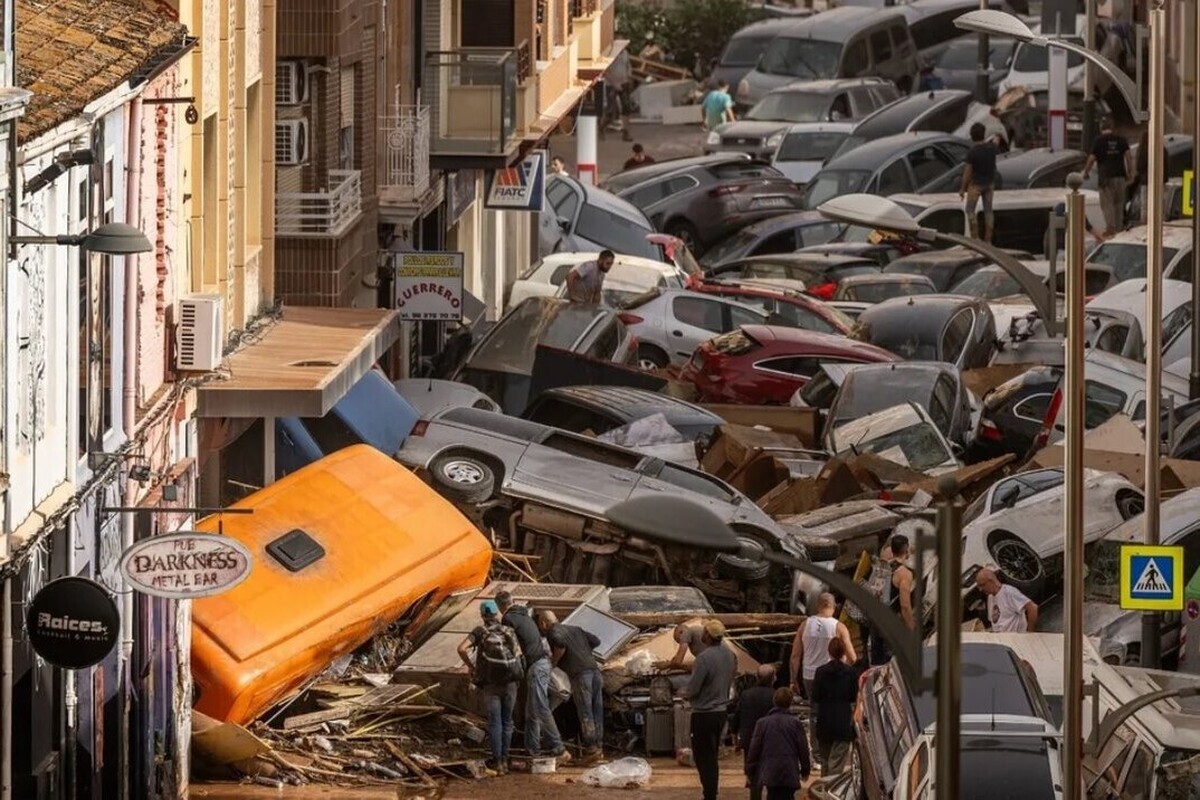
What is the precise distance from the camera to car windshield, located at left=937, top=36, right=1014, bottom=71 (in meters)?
67.9

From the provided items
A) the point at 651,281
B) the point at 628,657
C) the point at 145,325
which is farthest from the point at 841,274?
the point at 145,325

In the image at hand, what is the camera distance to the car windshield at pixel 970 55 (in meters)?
67.9

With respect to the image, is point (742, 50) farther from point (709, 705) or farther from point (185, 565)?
point (185, 565)

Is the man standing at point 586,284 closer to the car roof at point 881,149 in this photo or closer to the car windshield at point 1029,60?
the car roof at point 881,149

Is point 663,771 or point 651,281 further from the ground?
point 651,281

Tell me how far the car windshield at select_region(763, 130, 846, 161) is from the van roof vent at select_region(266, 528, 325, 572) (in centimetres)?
3349

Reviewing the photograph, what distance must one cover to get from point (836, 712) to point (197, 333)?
496 cm

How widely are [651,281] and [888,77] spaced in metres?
26.4

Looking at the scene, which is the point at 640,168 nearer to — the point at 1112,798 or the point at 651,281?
the point at 651,281

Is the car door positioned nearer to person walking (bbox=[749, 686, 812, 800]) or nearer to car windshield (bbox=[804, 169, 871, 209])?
car windshield (bbox=[804, 169, 871, 209])

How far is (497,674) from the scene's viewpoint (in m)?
21.5

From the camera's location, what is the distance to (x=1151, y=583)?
20.3 metres

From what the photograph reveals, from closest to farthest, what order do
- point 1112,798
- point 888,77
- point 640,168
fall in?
point 1112,798, point 640,168, point 888,77

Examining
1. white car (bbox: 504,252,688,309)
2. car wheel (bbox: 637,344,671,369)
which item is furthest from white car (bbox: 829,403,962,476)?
white car (bbox: 504,252,688,309)
